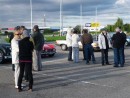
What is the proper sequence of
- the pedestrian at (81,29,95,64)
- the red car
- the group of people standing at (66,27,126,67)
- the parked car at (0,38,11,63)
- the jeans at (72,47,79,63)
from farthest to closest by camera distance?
the red car, the jeans at (72,47,79,63), the parked car at (0,38,11,63), the pedestrian at (81,29,95,64), the group of people standing at (66,27,126,67)

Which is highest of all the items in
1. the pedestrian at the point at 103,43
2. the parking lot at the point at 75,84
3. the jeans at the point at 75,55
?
the pedestrian at the point at 103,43

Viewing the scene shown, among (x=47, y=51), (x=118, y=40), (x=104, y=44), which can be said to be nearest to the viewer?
(x=118, y=40)

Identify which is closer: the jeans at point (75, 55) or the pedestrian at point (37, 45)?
the pedestrian at point (37, 45)

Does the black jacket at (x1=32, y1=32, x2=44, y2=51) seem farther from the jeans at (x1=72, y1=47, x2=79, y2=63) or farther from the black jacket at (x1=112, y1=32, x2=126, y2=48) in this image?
the jeans at (x1=72, y1=47, x2=79, y2=63)

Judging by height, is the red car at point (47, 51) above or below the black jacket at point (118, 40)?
below

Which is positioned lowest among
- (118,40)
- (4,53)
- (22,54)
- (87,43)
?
(4,53)

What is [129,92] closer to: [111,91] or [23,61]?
[111,91]

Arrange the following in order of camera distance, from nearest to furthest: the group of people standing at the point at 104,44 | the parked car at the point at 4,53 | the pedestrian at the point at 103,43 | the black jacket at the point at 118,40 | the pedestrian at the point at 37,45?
1. the pedestrian at the point at 37,45
2. the black jacket at the point at 118,40
3. the group of people standing at the point at 104,44
4. the pedestrian at the point at 103,43
5. the parked car at the point at 4,53

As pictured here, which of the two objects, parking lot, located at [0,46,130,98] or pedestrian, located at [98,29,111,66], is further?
pedestrian, located at [98,29,111,66]

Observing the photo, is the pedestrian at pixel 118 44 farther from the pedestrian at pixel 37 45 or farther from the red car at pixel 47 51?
the red car at pixel 47 51

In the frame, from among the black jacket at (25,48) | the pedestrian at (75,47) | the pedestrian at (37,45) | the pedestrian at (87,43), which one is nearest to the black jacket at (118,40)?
the pedestrian at (87,43)

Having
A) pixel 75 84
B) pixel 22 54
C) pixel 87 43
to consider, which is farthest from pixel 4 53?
pixel 22 54

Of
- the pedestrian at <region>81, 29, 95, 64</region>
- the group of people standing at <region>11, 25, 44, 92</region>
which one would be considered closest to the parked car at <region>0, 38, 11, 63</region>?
the pedestrian at <region>81, 29, 95, 64</region>

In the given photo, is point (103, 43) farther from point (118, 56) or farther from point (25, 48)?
point (25, 48)
